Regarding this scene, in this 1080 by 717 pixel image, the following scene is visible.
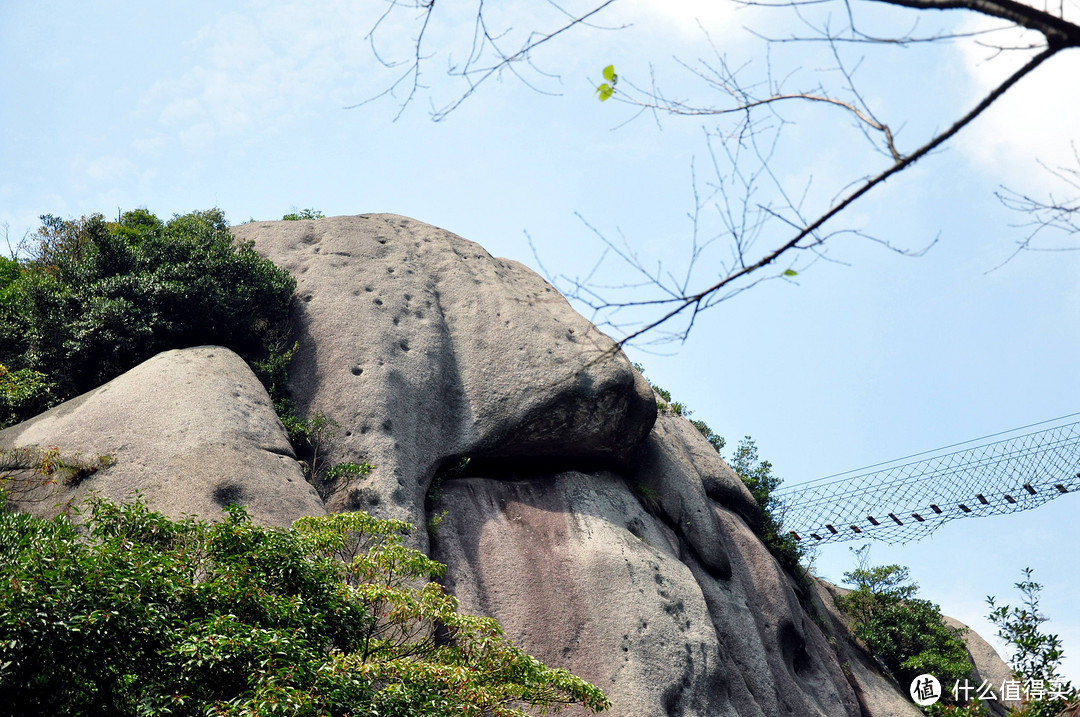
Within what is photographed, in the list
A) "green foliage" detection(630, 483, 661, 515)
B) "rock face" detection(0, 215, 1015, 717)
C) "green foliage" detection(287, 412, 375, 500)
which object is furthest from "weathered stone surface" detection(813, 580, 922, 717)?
"green foliage" detection(287, 412, 375, 500)

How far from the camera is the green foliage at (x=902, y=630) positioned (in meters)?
19.8

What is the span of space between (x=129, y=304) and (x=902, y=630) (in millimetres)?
17327

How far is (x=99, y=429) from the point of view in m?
12.0

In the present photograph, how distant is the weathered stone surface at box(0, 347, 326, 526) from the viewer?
36.7ft

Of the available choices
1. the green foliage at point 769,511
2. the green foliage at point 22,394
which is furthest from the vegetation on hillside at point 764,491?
the green foliage at point 22,394

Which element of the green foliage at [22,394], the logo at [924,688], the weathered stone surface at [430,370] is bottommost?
the logo at [924,688]

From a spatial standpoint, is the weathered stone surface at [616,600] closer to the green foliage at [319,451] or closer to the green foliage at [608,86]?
the green foliage at [319,451]

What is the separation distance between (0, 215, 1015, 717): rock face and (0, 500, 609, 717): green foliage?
2.53 meters

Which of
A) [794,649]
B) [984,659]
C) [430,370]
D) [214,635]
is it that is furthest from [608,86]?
[984,659]

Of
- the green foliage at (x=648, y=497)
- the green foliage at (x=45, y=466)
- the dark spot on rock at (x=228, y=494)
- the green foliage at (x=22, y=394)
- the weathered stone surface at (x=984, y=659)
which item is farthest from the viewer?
the weathered stone surface at (x=984, y=659)

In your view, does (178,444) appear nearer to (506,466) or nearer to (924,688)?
(506,466)

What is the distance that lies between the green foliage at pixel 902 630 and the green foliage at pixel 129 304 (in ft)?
48.5

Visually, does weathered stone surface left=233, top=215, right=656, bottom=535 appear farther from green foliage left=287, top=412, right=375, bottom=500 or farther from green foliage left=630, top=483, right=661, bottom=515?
green foliage left=630, top=483, right=661, bottom=515

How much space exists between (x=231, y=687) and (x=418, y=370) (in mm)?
8733
